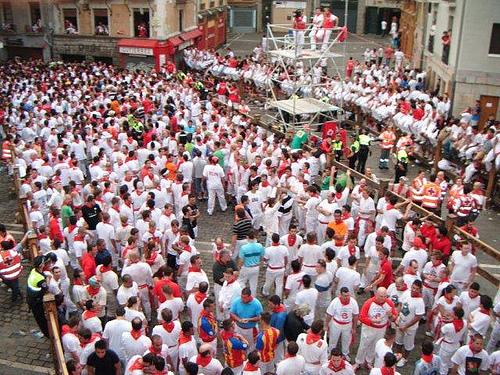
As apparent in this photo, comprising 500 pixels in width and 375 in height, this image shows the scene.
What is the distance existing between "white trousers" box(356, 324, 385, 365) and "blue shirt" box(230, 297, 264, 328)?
68.7 inches

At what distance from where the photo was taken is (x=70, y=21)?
116 ft

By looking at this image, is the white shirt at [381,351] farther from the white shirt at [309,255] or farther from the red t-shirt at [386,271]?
the white shirt at [309,255]

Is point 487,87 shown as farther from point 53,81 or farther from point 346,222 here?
point 53,81

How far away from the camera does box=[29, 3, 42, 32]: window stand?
35.3 meters

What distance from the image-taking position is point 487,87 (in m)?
22.8

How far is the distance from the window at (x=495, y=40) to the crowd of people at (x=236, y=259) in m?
7.46

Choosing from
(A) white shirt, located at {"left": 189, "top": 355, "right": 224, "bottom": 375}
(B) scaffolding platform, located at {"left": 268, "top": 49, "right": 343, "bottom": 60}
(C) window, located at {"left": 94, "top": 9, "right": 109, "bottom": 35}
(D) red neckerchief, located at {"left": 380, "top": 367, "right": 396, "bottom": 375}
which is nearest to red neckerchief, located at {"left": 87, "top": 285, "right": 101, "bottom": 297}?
(A) white shirt, located at {"left": 189, "top": 355, "right": 224, "bottom": 375}

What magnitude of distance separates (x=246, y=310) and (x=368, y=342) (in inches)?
82.1

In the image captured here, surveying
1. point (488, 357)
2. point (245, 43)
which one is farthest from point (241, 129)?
point (245, 43)

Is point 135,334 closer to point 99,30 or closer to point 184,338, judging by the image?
point 184,338

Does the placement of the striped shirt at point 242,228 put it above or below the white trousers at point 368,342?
above

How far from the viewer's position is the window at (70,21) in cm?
3497

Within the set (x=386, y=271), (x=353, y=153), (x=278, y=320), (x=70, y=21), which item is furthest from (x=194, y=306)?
(x=70, y=21)

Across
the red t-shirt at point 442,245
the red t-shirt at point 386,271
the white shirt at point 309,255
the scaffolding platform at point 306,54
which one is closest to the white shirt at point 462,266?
the red t-shirt at point 442,245
